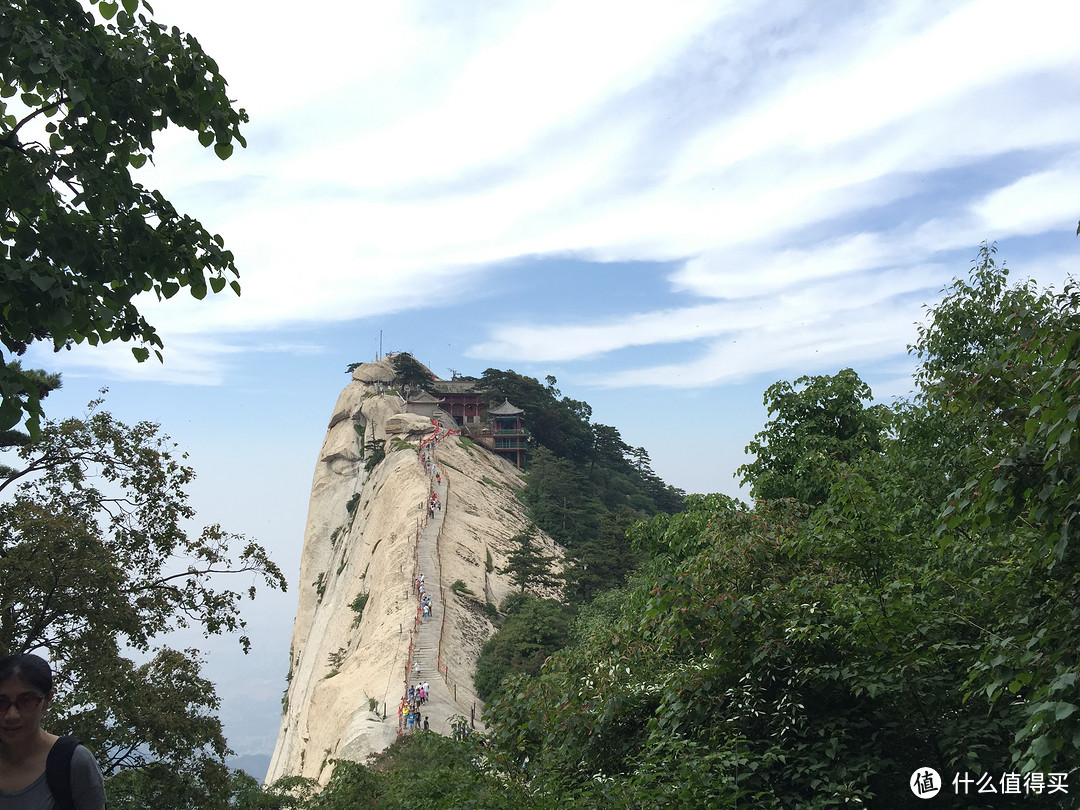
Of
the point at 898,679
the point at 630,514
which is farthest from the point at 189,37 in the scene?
the point at 630,514

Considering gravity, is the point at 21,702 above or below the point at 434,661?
above

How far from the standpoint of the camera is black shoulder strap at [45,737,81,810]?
3031mm

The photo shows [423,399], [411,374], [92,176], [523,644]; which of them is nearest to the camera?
[92,176]

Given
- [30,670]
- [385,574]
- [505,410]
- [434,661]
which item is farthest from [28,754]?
[505,410]

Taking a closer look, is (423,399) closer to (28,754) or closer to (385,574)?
(385,574)

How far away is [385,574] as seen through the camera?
38.1 m

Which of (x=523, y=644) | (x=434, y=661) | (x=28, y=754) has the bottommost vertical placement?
(x=434, y=661)

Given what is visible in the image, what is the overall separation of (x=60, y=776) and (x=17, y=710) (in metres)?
0.32

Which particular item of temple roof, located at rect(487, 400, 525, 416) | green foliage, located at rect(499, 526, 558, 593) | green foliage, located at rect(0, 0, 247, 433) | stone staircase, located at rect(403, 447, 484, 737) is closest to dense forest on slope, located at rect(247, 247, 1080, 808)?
green foliage, located at rect(0, 0, 247, 433)

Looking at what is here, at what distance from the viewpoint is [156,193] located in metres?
5.45

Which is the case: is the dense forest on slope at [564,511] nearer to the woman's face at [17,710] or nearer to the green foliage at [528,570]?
the green foliage at [528,570]

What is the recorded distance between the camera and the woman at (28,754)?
3027mm

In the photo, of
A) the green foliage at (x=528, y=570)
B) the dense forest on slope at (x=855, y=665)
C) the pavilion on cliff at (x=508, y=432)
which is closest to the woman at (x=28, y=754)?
the dense forest on slope at (x=855, y=665)

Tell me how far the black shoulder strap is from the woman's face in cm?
15
